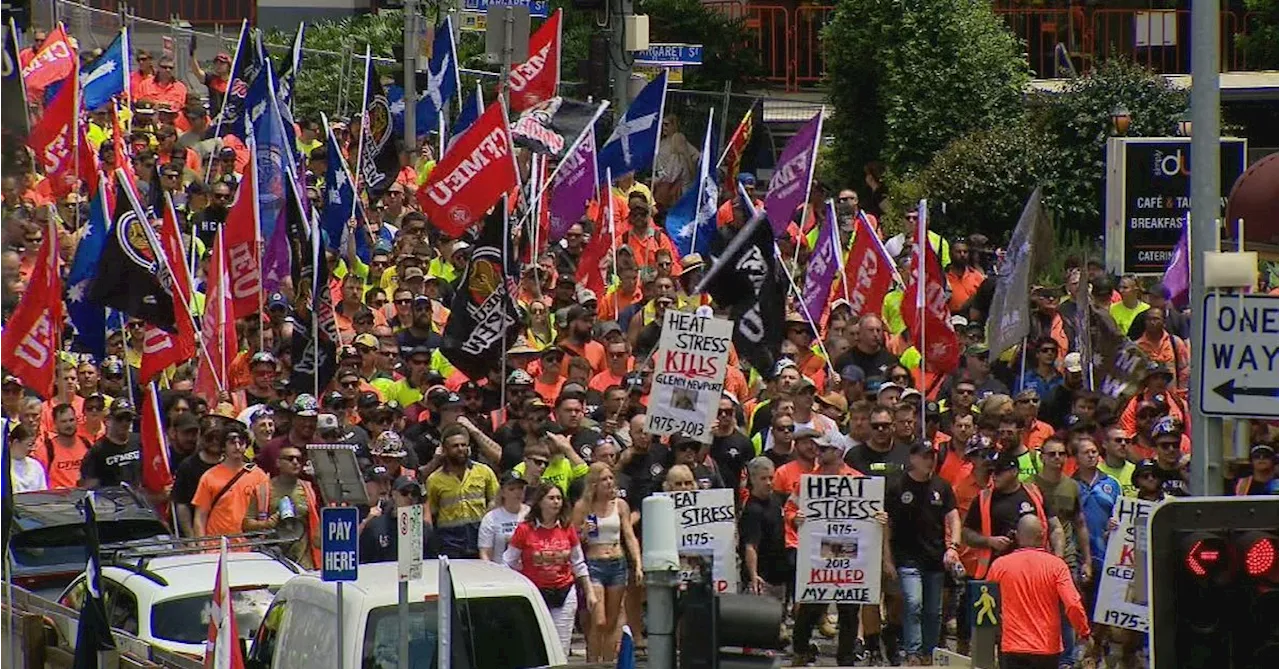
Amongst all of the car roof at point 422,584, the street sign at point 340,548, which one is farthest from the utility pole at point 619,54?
the street sign at point 340,548

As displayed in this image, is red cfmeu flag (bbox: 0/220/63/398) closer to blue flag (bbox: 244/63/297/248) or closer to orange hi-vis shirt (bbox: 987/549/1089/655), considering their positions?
blue flag (bbox: 244/63/297/248)

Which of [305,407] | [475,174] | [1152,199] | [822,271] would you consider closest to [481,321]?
[305,407]

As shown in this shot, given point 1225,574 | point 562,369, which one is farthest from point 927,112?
point 1225,574

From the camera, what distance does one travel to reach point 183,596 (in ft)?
47.9

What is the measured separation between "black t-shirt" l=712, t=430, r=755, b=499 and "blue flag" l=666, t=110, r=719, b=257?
6820 millimetres

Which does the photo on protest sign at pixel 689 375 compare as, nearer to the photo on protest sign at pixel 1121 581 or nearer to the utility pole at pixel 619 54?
the photo on protest sign at pixel 1121 581

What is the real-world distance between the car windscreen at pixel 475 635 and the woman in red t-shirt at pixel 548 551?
127 inches

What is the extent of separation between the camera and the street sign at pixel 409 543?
37.2 ft

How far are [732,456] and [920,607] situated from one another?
65.7 inches

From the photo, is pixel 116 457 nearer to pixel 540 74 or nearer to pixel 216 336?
pixel 216 336

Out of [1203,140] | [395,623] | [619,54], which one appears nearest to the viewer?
[1203,140]

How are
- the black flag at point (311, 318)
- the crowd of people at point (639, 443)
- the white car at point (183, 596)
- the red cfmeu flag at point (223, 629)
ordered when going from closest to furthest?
the red cfmeu flag at point (223, 629) < the white car at point (183, 596) < the crowd of people at point (639, 443) < the black flag at point (311, 318)

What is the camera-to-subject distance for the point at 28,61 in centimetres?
2708

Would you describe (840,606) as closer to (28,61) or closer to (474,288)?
(474,288)
